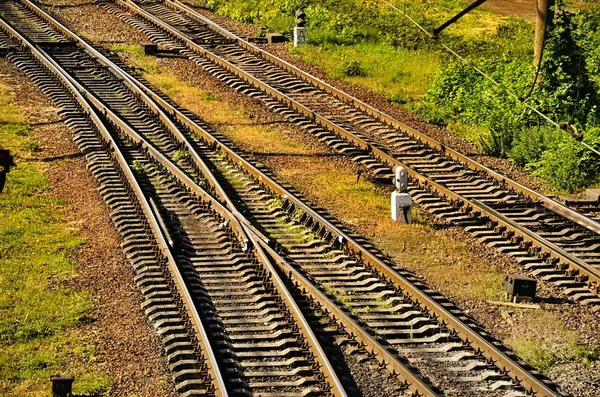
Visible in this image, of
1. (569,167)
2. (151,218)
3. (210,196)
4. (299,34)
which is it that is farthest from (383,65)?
(151,218)

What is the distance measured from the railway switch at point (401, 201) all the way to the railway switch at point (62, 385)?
26.2ft

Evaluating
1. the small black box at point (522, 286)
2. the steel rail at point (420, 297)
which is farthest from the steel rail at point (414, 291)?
the small black box at point (522, 286)

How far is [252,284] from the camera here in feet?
49.0

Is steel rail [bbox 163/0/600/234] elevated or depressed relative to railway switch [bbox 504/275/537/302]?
elevated

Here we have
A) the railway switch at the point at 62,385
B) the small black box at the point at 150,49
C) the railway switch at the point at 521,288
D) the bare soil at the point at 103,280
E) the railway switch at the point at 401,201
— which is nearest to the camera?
the railway switch at the point at 62,385

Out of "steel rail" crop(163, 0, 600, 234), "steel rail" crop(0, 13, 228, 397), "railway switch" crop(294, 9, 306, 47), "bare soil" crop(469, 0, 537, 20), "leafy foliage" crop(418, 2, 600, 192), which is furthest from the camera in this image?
"bare soil" crop(469, 0, 537, 20)

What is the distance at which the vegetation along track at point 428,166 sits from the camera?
16.5 meters

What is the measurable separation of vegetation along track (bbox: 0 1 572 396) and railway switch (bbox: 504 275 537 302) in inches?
38.9

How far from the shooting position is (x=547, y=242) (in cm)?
1659

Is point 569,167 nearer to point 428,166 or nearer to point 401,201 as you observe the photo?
point 428,166

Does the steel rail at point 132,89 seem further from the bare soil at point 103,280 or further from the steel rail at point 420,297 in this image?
the bare soil at point 103,280

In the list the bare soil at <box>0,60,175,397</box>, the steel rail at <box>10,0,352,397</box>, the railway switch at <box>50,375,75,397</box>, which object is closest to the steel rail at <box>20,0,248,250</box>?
the steel rail at <box>10,0,352,397</box>

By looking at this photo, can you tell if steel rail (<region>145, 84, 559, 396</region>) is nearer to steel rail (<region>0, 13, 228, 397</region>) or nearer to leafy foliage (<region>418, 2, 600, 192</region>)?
Result: steel rail (<region>0, 13, 228, 397</region>)

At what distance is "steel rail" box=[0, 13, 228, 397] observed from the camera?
479 inches
